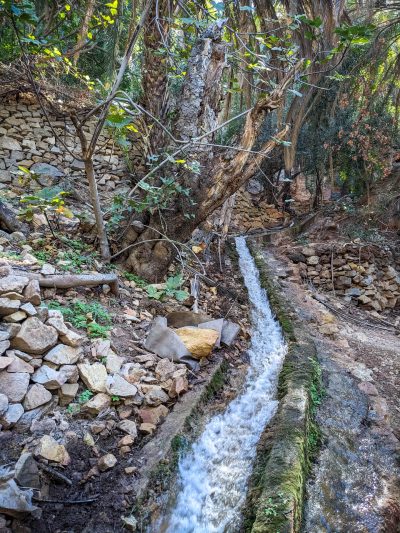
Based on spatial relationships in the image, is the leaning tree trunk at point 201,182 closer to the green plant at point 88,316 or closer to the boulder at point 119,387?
the green plant at point 88,316

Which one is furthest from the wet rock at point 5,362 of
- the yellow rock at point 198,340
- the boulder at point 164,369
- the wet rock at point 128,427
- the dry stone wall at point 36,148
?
the dry stone wall at point 36,148

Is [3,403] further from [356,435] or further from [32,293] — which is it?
[356,435]

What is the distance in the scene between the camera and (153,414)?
2242 mm

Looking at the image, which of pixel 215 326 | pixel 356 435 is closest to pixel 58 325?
pixel 215 326

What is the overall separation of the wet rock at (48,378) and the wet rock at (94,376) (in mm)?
127

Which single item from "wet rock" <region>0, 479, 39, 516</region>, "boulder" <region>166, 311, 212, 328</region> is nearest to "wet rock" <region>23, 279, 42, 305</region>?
"wet rock" <region>0, 479, 39, 516</region>

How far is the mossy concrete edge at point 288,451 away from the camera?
1807mm

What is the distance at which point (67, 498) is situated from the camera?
5.58ft

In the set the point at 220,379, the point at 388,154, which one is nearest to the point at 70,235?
the point at 220,379

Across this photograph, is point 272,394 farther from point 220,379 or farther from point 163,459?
point 163,459

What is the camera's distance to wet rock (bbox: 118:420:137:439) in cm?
207

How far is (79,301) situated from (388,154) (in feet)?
24.3

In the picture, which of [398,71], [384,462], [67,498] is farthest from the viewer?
[398,71]

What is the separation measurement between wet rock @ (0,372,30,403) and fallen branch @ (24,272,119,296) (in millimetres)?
855
